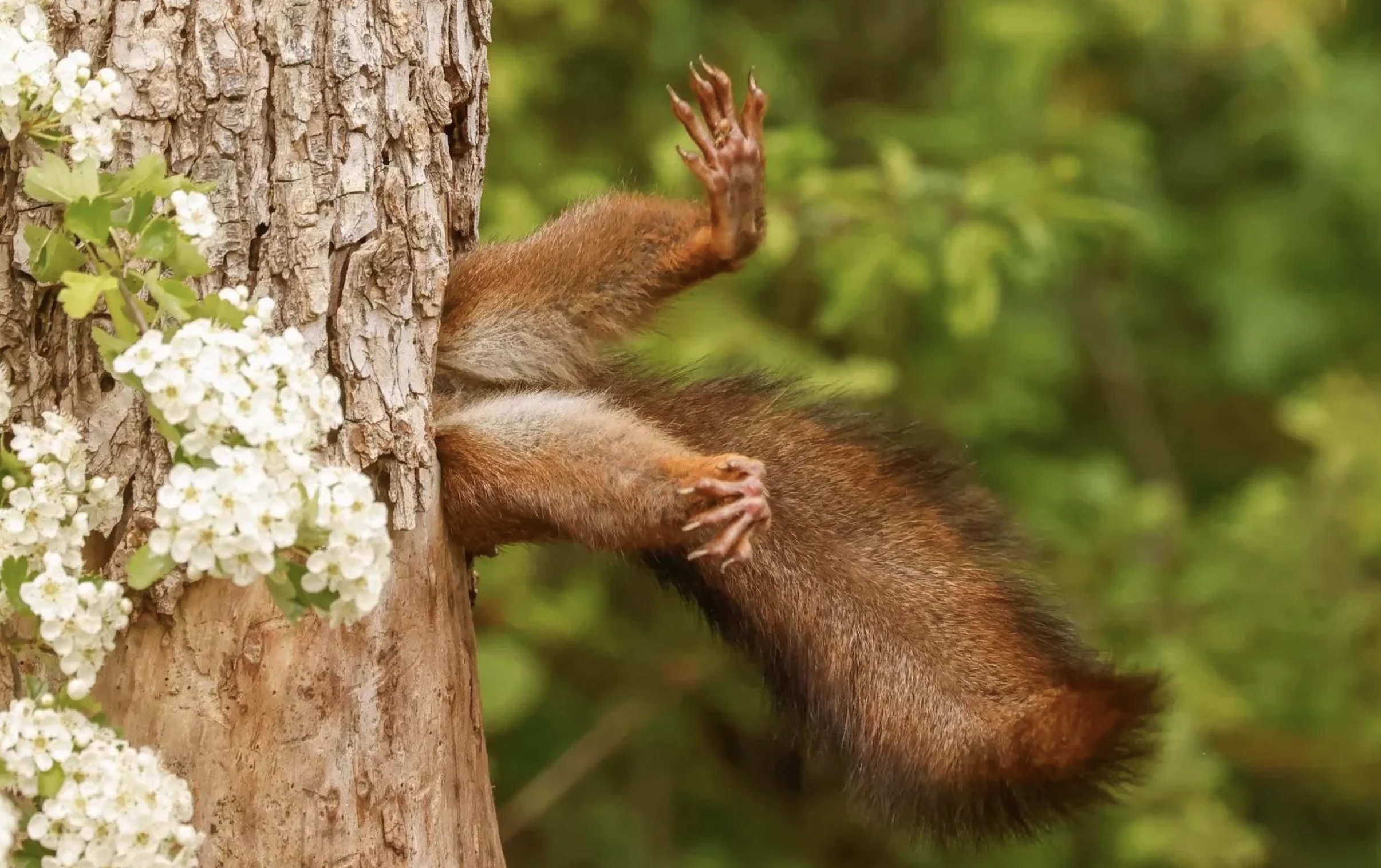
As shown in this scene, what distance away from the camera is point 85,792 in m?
1.58

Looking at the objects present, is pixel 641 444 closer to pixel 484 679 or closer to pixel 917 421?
pixel 917 421

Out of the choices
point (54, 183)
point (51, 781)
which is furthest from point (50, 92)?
point (51, 781)

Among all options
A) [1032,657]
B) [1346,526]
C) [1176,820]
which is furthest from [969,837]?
[1346,526]

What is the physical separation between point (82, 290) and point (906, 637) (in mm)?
1151

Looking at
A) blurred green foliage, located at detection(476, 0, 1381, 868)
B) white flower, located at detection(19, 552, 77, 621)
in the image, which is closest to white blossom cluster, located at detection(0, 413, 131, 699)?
white flower, located at detection(19, 552, 77, 621)

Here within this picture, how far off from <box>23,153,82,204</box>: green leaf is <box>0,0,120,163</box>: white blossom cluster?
0.06 m

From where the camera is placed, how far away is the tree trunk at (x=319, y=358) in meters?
1.83

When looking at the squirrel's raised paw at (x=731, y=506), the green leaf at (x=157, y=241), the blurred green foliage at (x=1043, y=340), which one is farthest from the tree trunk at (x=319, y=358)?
the blurred green foliage at (x=1043, y=340)

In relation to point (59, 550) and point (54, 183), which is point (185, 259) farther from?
point (59, 550)

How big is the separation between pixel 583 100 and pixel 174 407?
9.93 feet

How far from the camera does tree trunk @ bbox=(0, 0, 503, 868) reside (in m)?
1.83

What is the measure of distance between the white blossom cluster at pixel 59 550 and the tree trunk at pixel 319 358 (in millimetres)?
130

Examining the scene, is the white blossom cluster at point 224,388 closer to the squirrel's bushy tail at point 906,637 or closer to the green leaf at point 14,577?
the green leaf at point 14,577

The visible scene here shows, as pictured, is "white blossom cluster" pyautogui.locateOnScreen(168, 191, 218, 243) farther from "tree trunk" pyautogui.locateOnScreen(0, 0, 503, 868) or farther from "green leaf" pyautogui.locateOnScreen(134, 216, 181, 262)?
"tree trunk" pyautogui.locateOnScreen(0, 0, 503, 868)
